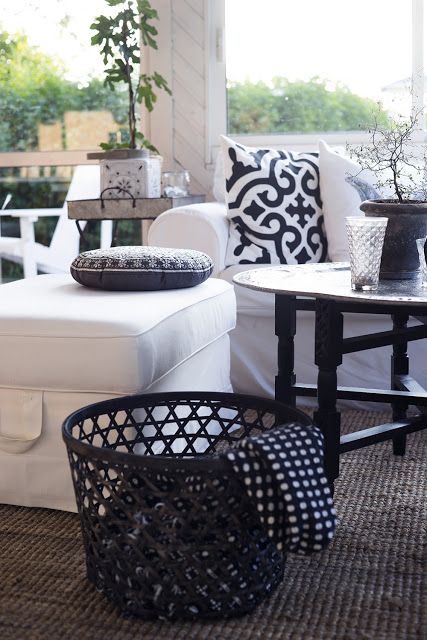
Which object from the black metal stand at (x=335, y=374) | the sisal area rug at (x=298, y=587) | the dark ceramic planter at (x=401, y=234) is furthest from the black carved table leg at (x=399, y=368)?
the dark ceramic planter at (x=401, y=234)

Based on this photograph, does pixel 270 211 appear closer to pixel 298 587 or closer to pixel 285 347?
pixel 285 347

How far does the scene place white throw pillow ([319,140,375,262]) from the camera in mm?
2965

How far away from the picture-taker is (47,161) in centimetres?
433

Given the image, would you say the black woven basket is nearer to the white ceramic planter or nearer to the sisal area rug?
the sisal area rug

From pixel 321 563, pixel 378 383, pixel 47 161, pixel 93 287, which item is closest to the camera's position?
pixel 321 563

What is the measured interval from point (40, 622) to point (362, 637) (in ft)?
1.71

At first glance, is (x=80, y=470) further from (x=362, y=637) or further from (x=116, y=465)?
(x=362, y=637)

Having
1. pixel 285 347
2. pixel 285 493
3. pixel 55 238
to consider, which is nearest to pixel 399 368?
pixel 285 347

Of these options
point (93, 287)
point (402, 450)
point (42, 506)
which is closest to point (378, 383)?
point (402, 450)

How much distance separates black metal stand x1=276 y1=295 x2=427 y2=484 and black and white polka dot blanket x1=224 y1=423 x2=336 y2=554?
391 mm

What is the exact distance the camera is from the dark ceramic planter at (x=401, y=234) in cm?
188

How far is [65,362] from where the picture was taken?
6.19 feet

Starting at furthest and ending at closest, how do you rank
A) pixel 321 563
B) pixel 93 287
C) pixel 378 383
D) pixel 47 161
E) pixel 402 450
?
pixel 47 161 < pixel 378 383 < pixel 402 450 < pixel 93 287 < pixel 321 563

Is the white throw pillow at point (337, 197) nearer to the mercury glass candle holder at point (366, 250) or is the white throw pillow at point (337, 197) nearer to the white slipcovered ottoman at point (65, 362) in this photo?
the white slipcovered ottoman at point (65, 362)
